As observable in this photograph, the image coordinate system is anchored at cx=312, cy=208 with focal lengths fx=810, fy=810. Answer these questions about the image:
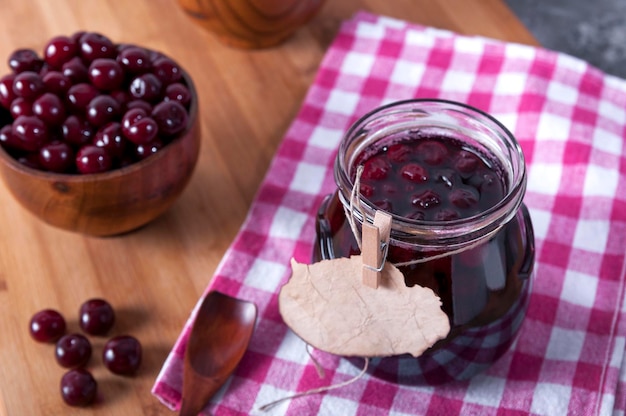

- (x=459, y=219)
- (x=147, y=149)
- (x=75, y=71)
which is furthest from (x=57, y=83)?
(x=459, y=219)

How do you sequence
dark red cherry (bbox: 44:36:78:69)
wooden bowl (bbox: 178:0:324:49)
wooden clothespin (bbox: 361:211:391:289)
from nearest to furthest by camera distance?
wooden clothespin (bbox: 361:211:391:289), dark red cherry (bbox: 44:36:78:69), wooden bowl (bbox: 178:0:324:49)

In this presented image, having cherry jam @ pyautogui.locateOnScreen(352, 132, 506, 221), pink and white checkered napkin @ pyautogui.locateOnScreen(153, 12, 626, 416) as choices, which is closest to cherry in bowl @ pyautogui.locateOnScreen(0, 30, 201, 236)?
pink and white checkered napkin @ pyautogui.locateOnScreen(153, 12, 626, 416)

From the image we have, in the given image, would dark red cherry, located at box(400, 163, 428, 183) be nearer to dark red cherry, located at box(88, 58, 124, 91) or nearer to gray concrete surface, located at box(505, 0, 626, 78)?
dark red cherry, located at box(88, 58, 124, 91)

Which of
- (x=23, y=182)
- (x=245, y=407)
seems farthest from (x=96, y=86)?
(x=245, y=407)

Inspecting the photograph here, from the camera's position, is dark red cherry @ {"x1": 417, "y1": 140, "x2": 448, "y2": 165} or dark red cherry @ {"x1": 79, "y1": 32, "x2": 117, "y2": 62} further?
dark red cherry @ {"x1": 79, "y1": 32, "x2": 117, "y2": 62}

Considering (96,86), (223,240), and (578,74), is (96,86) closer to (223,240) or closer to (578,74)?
(223,240)

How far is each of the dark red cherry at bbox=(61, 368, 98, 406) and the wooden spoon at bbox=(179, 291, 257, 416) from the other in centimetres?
9

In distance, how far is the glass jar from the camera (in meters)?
0.63

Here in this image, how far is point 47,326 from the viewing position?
81 cm

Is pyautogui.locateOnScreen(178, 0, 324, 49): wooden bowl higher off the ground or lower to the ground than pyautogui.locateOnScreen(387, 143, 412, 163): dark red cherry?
lower

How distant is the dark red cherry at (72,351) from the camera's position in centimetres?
79

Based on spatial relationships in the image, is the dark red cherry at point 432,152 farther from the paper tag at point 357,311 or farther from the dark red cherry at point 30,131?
the dark red cherry at point 30,131

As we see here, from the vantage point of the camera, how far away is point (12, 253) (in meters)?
0.90

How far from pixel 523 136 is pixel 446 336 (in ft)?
1.38
